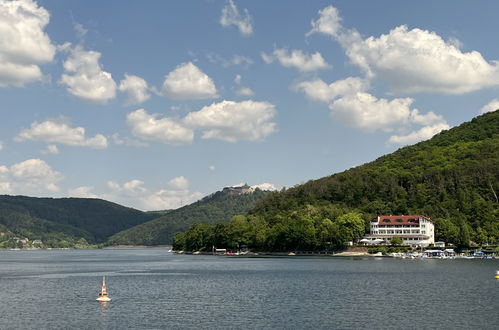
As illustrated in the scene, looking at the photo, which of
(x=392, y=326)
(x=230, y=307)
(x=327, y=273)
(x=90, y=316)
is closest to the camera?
(x=392, y=326)

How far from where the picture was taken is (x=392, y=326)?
2483 inches

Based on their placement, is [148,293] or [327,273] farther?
[327,273]

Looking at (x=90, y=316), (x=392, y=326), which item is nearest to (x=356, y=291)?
(x=392, y=326)

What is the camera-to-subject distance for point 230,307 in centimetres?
7925

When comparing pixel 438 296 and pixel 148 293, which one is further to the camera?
pixel 148 293

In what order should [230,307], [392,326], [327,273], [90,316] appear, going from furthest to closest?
[327,273]
[230,307]
[90,316]
[392,326]

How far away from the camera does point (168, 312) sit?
7450 cm

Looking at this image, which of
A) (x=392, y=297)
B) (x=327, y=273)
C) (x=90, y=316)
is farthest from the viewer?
(x=327, y=273)

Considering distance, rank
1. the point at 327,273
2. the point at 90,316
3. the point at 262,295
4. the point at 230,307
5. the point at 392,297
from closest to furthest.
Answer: the point at 90,316 < the point at 230,307 < the point at 392,297 < the point at 262,295 < the point at 327,273

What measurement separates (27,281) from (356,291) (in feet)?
234

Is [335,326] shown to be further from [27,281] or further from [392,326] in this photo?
[27,281]

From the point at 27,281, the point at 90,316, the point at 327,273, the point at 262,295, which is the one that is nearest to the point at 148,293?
the point at 262,295

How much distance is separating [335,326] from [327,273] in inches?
2860

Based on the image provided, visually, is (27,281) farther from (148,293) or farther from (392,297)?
(392,297)
